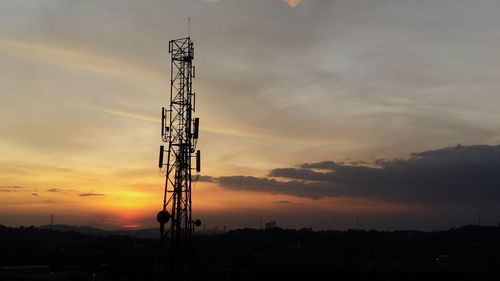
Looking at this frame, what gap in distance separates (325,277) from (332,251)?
46.7 metres

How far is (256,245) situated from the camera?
379 feet

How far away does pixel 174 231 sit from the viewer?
31.8 m

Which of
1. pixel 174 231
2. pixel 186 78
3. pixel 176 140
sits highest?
pixel 186 78

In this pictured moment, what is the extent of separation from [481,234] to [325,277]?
101769 millimetres

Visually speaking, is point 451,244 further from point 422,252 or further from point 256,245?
point 256,245

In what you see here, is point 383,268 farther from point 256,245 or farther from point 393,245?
point 393,245

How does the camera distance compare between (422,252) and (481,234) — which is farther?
(481,234)

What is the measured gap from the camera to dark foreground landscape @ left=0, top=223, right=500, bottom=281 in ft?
215

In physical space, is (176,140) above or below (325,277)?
above

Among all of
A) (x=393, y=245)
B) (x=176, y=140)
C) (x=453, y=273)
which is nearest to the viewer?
(x=176, y=140)

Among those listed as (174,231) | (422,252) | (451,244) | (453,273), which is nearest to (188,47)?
(174,231)

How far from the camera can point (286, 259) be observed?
301 feet

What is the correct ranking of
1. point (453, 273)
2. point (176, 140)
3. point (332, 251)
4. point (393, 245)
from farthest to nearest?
point (393, 245) → point (332, 251) → point (453, 273) → point (176, 140)

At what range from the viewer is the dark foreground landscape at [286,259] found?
215ft
